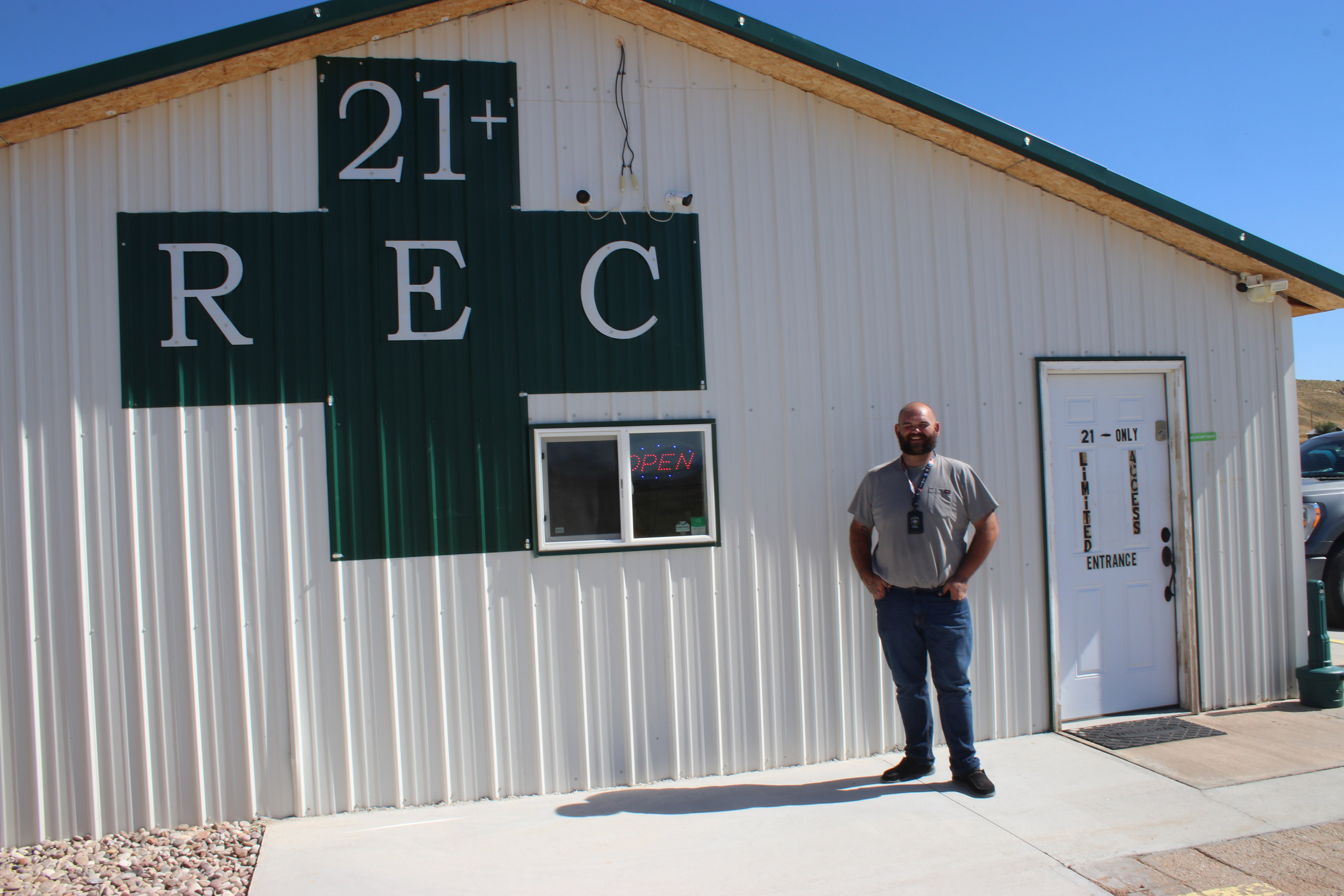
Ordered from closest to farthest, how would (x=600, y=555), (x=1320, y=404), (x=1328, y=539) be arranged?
(x=600, y=555) < (x=1328, y=539) < (x=1320, y=404)

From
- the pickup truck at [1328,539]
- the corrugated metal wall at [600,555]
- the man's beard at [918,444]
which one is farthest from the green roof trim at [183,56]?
the pickup truck at [1328,539]

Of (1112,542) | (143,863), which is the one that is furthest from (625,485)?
(1112,542)

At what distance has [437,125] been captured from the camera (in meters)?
4.85

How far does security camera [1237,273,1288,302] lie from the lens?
5965 millimetres

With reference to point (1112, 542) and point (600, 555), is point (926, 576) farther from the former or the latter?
point (1112, 542)

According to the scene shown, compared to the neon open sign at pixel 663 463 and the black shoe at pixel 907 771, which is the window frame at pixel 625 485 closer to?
the neon open sign at pixel 663 463

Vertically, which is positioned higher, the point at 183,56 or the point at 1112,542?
the point at 183,56

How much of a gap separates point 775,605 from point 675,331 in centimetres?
171

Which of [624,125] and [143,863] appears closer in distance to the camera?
[143,863]

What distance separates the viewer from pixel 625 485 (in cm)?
489

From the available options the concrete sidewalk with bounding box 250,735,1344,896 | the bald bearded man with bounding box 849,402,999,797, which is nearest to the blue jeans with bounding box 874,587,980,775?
the bald bearded man with bounding box 849,402,999,797

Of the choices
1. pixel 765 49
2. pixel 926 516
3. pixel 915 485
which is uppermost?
pixel 765 49

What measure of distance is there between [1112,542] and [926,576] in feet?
6.63

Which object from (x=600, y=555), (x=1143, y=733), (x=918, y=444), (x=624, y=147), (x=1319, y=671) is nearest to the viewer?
(x=918, y=444)
